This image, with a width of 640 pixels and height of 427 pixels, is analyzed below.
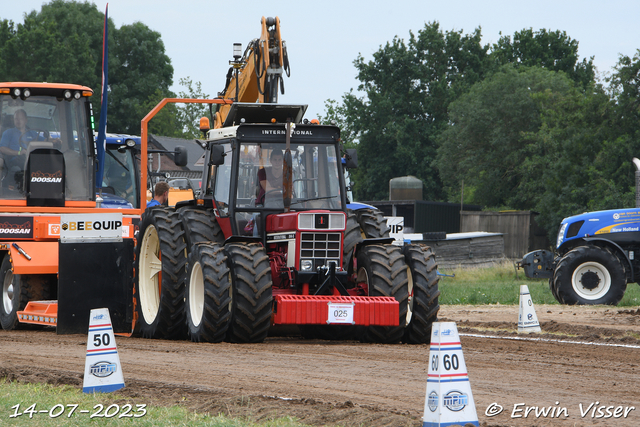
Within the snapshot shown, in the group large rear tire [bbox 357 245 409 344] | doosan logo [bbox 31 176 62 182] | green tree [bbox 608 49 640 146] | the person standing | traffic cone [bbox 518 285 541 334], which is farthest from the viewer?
green tree [bbox 608 49 640 146]

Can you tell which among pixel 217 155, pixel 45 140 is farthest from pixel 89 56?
pixel 217 155

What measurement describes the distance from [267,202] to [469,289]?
46.2ft

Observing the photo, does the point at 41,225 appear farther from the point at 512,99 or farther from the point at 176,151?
the point at 512,99

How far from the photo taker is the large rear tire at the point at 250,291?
31.3 ft

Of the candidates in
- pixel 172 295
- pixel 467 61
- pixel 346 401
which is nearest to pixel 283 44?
pixel 172 295

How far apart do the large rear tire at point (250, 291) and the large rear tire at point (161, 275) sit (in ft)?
4.15

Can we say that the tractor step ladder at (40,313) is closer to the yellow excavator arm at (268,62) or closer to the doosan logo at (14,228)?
the doosan logo at (14,228)

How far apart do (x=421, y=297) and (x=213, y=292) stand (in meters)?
2.48

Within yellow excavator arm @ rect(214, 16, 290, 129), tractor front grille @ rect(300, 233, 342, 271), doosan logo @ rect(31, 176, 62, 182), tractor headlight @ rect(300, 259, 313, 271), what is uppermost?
yellow excavator arm @ rect(214, 16, 290, 129)

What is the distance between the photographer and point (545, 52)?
69688 mm

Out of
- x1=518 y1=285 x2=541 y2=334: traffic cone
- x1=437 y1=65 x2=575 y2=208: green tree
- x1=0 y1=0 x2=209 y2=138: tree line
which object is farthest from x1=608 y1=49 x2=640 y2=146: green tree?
x1=0 y1=0 x2=209 y2=138: tree line

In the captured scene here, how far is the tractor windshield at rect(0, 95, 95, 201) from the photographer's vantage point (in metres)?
12.4

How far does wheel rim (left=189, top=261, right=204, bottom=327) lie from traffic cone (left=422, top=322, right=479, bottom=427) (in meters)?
5.57

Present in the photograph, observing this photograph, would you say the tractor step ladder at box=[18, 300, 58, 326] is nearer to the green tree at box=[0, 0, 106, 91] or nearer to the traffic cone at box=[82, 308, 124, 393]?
the traffic cone at box=[82, 308, 124, 393]
